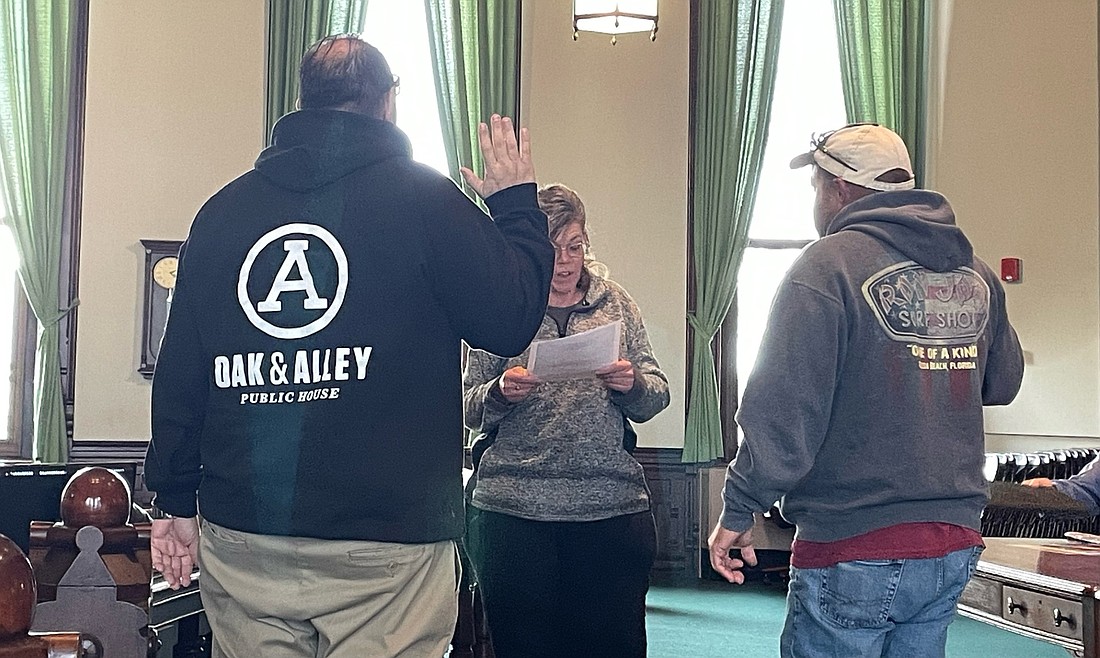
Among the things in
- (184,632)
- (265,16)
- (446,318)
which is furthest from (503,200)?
(265,16)

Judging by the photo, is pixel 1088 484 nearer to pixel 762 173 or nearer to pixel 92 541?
pixel 92 541

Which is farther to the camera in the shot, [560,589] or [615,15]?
[615,15]

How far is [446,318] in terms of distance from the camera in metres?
1.86

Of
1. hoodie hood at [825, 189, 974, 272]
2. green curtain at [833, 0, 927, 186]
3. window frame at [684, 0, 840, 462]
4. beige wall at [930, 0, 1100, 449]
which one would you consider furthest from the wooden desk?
green curtain at [833, 0, 927, 186]

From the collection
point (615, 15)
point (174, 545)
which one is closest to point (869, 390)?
point (174, 545)

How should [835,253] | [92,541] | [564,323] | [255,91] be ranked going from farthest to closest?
[255,91], [564,323], [835,253], [92,541]

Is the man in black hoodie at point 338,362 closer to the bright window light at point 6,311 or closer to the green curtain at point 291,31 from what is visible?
the green curtain at point 291,31

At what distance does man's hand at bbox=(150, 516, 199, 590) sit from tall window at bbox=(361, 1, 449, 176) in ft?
18.1

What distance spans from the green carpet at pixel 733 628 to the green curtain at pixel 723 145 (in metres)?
0.90

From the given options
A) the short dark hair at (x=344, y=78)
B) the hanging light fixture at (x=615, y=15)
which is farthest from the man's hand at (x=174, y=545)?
the hanging light fixture at (x=615, y=15)

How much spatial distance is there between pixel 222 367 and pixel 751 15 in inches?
237

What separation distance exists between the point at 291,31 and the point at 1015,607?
5.85 meters

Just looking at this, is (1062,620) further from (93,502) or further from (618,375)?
(93,502)

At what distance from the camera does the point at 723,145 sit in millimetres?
7141
